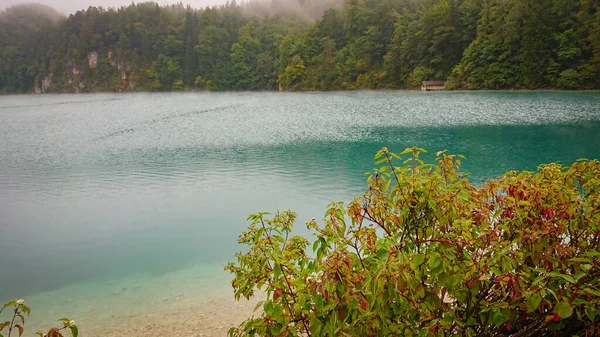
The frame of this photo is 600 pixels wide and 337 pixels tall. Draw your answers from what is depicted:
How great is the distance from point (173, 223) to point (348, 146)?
15239mm

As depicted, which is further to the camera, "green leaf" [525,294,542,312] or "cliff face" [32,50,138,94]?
"cliff face" [32,50,138,94]

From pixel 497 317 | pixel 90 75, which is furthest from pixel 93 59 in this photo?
pixel 497 317

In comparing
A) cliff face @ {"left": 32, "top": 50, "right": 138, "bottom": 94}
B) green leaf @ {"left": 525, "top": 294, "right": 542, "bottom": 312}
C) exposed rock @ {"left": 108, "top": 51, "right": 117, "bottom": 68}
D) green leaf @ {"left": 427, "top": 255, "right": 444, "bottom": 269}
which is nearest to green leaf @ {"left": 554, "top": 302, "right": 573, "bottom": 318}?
green leaf @ {"left": 525, "top": 294, "right": 542, "bottom": 312}

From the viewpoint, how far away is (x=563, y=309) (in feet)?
8.84

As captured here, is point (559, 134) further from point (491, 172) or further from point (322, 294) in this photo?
point (322, 294)

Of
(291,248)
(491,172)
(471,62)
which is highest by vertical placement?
(471,62)

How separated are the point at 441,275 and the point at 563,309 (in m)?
0.79

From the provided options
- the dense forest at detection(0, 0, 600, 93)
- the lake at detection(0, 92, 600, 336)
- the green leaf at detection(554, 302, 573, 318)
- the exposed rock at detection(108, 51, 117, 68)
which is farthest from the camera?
the exposed rock at detection(108, 51, 117, 68)

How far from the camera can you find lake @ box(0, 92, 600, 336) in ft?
32.9

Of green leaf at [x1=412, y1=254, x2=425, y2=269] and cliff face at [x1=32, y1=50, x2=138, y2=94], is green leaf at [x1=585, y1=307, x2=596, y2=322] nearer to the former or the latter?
green leaf at [x1=412, y1=254, x2=425, y2=269]

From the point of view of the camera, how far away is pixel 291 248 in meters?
4.09

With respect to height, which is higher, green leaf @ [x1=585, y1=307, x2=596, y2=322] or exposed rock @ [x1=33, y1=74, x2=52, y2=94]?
exposed rock @ [x1=33, y1=74, x2=52, y2=94]

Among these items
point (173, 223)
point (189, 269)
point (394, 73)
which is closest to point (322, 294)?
point (189, 269)

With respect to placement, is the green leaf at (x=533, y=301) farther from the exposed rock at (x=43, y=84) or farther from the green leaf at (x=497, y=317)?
Result: the exposed rock at (x=43, y=84)
